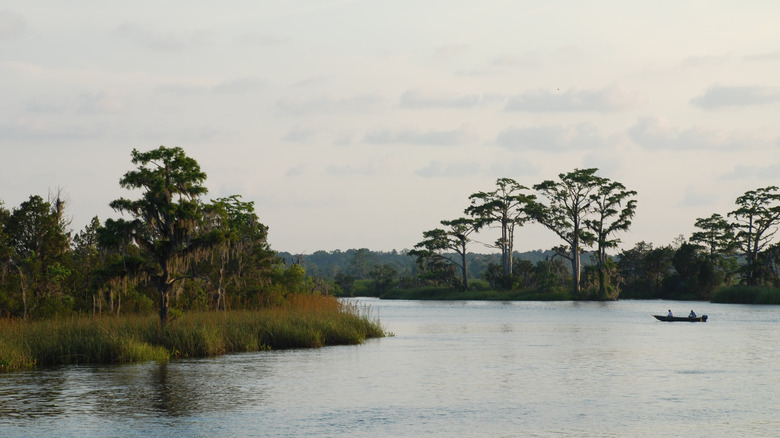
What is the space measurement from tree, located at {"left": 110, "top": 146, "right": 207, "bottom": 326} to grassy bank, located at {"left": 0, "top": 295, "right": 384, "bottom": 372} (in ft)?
4.18

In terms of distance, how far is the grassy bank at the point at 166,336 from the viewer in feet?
107

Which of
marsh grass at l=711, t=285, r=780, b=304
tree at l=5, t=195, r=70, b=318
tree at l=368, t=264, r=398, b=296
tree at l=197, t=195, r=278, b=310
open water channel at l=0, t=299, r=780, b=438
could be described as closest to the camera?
open water channel at l=0, t=299, r=780, b=438

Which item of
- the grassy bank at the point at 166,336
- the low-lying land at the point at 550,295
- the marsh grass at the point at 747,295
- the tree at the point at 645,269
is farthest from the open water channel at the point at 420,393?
the tree at the point at 645,269

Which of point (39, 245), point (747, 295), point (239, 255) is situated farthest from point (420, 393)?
point (747, 295)

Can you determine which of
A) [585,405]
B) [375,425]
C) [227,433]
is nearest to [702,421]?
[585,405]

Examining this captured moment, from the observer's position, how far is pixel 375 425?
21.4 m

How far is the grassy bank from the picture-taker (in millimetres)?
32500

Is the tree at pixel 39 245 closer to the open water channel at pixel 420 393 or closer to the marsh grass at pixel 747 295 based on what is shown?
the open water channel at pixel 420 393

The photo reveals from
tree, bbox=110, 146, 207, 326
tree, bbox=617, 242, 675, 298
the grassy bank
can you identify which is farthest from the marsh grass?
tree, bbox=110, 146, 207, 326

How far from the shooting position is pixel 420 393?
2659 centimetres

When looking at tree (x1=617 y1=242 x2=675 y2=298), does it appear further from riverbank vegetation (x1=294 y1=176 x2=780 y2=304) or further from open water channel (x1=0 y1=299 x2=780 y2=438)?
open water channel (x1=0 y1=299 x2=780 y2=438)

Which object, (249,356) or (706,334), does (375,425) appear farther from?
(706,334)

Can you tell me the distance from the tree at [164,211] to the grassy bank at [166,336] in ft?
4.18

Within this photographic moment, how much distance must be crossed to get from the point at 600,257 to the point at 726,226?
50.4 feet
